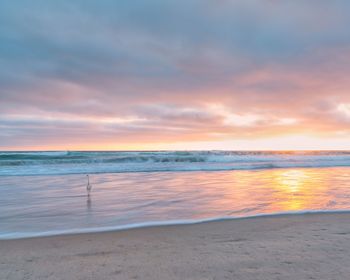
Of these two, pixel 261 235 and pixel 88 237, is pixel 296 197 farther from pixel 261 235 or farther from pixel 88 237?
pixel 88 237

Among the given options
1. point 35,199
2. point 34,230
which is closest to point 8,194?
point 35,199

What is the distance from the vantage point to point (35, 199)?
8.43m

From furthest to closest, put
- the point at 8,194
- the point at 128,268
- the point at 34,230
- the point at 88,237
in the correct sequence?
the point at 8,194 < the point at 34,230 < the point at 88,237 < the point at 128,268

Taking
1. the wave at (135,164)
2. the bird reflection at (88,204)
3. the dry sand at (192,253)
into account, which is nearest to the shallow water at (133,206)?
the bird reflection at (88,204)

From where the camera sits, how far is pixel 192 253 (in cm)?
371

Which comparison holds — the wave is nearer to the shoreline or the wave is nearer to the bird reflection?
the bird reflection

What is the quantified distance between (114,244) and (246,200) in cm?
472

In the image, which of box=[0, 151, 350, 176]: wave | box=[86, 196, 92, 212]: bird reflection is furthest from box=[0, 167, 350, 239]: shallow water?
box=[0, 151, 350, 176]: wave

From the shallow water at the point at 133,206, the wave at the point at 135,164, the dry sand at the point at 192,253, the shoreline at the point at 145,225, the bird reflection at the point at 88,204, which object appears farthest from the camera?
the wave at the point at 135,164

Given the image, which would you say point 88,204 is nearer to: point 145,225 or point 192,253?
point 145,225

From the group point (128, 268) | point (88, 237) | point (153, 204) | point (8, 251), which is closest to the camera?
point (128, 268)

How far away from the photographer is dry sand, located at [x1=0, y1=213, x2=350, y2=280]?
3.13 metres

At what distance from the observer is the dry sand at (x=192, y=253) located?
3135 mm

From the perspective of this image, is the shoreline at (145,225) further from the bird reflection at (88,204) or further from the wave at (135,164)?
the wave at (135,164)
